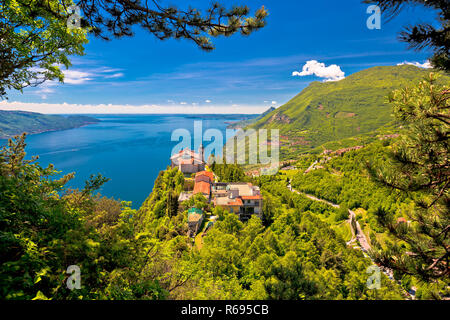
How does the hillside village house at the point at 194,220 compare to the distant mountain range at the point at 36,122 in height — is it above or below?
below

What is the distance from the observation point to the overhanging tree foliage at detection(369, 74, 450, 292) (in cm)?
316

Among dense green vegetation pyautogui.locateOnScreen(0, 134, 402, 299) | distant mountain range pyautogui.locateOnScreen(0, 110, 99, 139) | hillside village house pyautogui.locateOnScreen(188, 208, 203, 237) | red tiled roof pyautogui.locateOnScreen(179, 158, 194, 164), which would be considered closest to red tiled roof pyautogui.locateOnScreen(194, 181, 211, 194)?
hillside village house pyautogui.locateOnScreen(188, 208, 203, 237)

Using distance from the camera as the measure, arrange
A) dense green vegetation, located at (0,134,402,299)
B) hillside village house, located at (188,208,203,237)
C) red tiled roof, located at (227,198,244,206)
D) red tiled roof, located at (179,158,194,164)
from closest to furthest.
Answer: dense green vegetation, located at (0,134,402,299), hillside village house, located at (188,208,203,237), red tiled roof, located at (227,198,244,206), red tiled roof, located at (179,158,194,164)

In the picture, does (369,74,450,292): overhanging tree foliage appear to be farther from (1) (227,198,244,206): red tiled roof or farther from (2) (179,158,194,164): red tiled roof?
(2) (179,158,194,164): red tiled roof

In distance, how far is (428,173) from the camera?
3.50 metres

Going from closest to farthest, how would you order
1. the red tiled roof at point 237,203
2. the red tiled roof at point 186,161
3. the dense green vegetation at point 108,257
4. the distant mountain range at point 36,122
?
the dense green vegetation at point 108,257 < the red tiled roof at point 237,203 < the red tiled roof at point 186,161 < the distant mountain range at point 36,122

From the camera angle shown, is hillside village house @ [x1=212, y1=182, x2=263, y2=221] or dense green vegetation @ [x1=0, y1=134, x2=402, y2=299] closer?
dense green vegetation @ [x1=0, y1=134, x2=402, y2=299]

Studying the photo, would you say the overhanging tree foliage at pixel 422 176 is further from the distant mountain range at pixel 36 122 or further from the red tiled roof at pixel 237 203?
the distant mountain range at pixel 36 122

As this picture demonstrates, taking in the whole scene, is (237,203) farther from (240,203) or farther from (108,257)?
(108,257)

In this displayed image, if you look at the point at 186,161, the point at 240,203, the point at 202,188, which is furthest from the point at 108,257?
the point at 186,161

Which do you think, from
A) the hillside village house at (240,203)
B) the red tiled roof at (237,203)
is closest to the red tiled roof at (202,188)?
the hillside village house at (240,203)

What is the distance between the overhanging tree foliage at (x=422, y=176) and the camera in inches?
124

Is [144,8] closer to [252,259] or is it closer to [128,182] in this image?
[252,259]

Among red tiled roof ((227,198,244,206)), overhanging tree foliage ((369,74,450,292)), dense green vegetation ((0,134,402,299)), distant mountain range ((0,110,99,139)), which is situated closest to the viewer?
dense green vegetation ((0,134,402,299))
